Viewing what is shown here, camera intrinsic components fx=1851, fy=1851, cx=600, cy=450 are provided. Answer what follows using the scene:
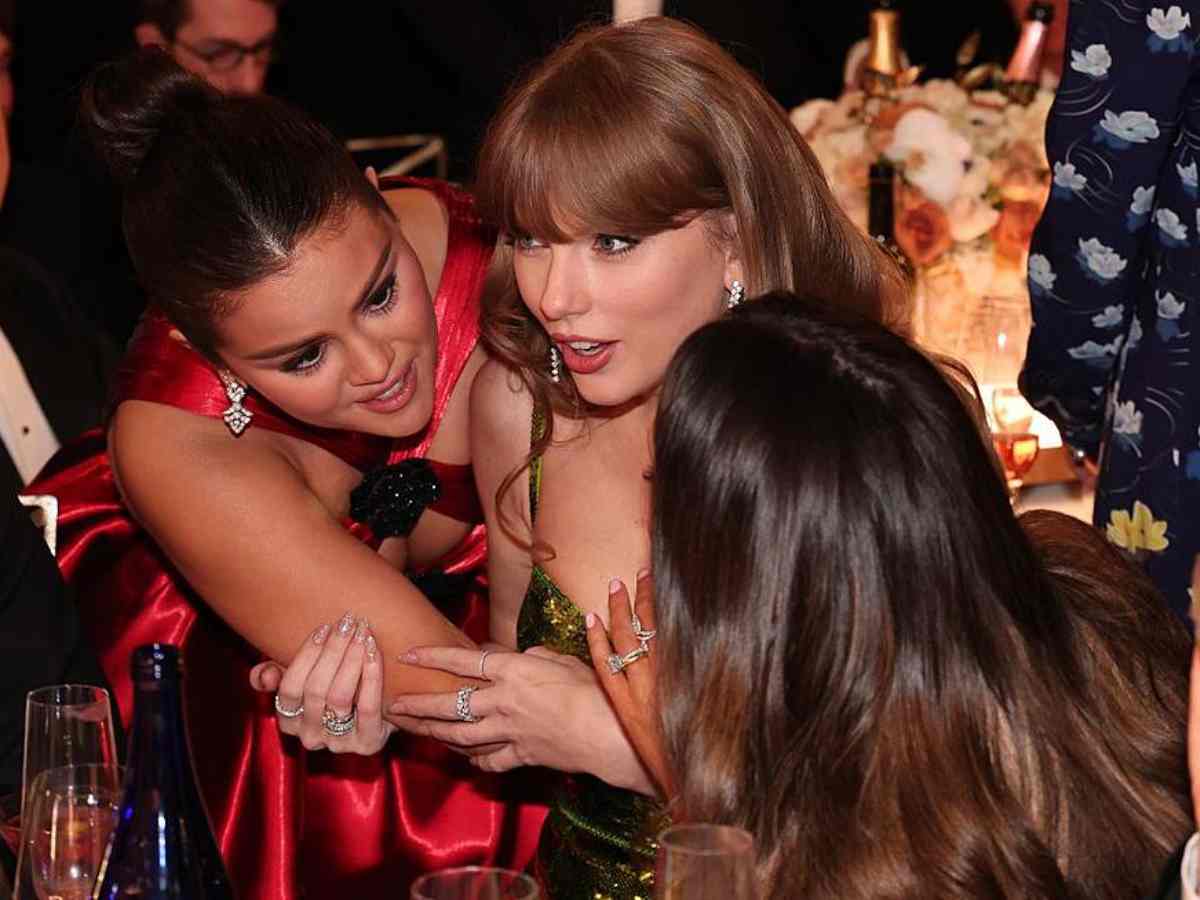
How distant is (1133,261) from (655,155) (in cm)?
78

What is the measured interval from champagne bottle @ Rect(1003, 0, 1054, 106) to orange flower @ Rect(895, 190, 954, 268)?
0.27m

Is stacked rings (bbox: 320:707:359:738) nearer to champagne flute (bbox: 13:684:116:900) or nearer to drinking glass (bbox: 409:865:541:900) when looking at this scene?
champagne flute (bbox: 13:684:116:900)

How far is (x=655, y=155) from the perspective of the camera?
6.00ft

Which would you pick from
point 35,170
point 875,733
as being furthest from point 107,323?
point 875,733

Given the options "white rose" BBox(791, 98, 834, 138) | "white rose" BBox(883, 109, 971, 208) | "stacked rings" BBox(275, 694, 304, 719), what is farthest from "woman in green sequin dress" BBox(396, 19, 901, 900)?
"white rose" BBox(791, 98, 834, 138)

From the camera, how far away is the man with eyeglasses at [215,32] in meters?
4.00

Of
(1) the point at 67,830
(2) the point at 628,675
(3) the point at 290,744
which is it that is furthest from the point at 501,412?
(1) the point at 67,830

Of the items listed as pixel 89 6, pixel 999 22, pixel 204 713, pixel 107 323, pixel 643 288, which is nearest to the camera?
pixel 643 288

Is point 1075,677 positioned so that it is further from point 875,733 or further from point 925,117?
point 925,117

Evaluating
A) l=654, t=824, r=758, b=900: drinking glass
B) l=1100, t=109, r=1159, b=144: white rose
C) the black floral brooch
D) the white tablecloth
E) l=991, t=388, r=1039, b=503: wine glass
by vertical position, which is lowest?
the white tablecloth

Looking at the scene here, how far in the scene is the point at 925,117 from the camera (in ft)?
9.43

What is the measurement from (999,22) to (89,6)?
275 centimetres

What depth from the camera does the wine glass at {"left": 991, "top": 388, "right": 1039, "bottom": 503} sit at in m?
2.67

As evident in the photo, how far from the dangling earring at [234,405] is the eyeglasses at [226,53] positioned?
2.07m
